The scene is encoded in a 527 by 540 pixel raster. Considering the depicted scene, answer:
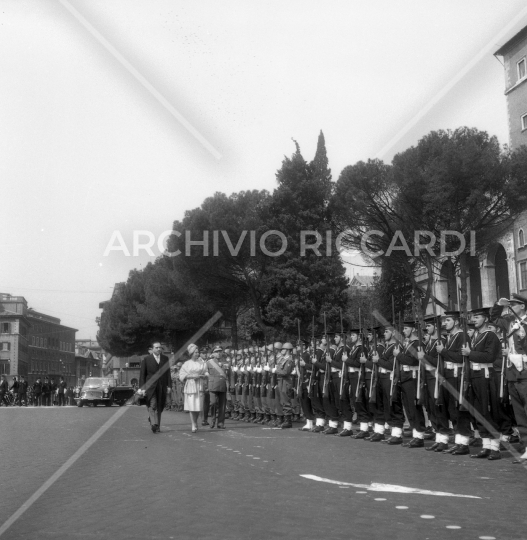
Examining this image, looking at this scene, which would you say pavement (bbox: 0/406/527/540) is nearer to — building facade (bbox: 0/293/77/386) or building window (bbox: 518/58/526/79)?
building window (bbox: 518/58/526/79)

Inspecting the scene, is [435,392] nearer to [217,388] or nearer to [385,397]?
[385,397]

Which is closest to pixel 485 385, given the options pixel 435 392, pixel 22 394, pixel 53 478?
pixel 435 392

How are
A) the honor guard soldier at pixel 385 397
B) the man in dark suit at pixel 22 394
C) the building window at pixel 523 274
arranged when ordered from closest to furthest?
the honor guard soldier at pixel 385 397 < the man in dark suit at pixel 22 394 < the building window at pixel 523 274

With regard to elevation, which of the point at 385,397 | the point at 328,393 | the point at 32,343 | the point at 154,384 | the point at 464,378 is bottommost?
the point at 385,397

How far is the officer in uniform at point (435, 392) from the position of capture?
11242mm

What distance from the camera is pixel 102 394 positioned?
39.3 m

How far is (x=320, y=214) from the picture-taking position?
37.6 m

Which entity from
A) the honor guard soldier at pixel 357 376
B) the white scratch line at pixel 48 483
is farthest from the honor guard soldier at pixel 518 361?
the white scratch line at pixel 48 483

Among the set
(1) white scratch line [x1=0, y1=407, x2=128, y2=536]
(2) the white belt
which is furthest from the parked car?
(2) the white belt

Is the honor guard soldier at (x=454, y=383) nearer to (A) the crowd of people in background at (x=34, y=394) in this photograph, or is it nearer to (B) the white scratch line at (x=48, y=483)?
(B) the white scratch line at (x=48, y=483)

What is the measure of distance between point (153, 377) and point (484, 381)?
23.4ft

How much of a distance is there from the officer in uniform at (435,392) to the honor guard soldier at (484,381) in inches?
25.1

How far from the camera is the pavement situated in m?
5.66

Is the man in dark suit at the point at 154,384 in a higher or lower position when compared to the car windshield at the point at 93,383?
lower
